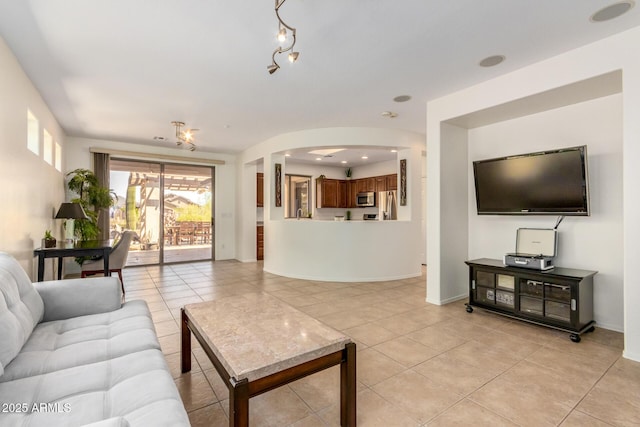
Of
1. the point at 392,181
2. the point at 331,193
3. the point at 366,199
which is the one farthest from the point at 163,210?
the point at 392,181

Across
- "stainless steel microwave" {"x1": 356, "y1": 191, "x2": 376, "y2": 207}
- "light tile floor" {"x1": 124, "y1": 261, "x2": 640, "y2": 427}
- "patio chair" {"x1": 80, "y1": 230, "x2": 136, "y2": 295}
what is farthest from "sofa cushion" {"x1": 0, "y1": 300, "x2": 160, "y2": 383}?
"stainless steel microwave" {"x1": 356, "y1": 191, "x2": 376, "y2": 207}

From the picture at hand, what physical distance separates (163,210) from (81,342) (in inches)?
227

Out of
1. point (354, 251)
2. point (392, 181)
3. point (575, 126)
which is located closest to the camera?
point (575, 126)

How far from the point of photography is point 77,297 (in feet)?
7.21

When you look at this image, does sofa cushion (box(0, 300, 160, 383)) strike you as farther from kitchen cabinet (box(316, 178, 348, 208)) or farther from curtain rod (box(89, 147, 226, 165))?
kitchen cabinet (box(316, 178, 348, 208))

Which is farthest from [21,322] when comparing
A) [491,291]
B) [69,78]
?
[491,291]

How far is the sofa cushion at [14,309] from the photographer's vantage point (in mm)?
1444

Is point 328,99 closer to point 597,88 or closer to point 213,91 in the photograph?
point 213,91

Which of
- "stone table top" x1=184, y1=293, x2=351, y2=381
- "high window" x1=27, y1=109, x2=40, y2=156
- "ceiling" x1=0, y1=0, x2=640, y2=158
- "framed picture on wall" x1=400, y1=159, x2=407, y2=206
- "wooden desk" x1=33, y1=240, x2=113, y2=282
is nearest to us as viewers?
"stone table top" x1=184, y1=293, x2=351, y2=381

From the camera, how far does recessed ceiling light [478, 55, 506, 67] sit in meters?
2.90

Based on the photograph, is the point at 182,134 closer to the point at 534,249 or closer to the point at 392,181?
the point at 392,181

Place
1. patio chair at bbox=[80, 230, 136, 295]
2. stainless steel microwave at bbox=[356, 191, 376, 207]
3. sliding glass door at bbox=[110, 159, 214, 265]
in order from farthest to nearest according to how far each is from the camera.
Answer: stainless steel microwave at bbox=[356, 191, 376, 207], sliding glass door at bbox=[110, 159, 214, 265], patio chair at bbox=[80, 230, 136, 295]

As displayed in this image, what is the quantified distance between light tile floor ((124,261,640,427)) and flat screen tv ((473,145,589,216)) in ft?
4.10

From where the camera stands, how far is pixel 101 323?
80.4 inches
